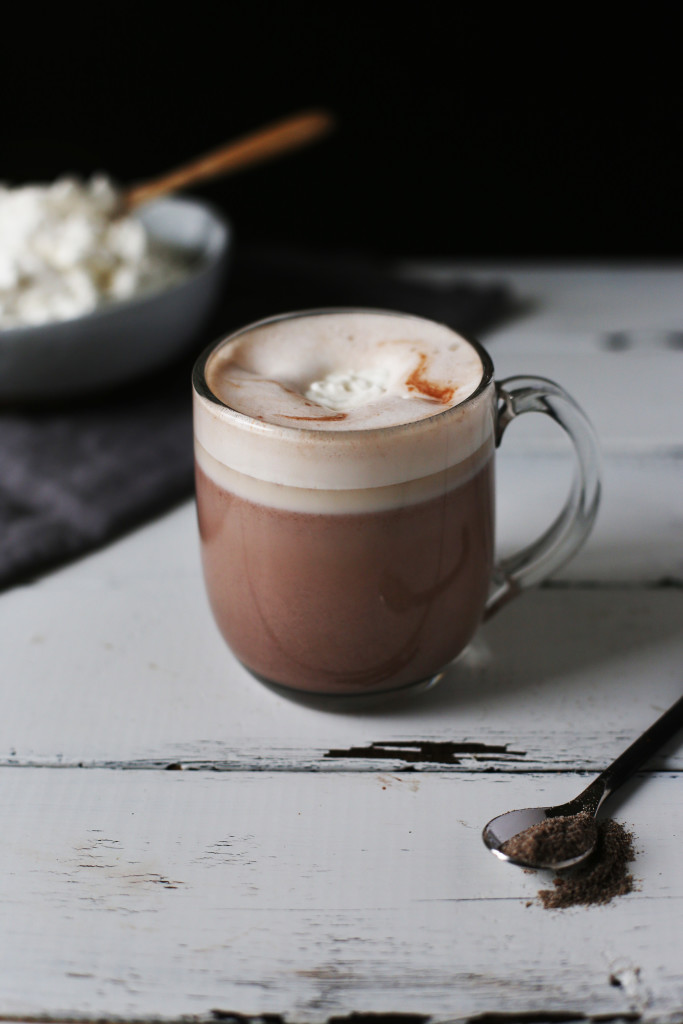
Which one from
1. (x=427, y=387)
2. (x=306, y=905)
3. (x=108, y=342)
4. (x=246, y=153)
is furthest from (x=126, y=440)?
(x=306, y=905)

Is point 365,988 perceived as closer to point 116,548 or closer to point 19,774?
point 19,774

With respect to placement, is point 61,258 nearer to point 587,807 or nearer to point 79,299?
point 79,299

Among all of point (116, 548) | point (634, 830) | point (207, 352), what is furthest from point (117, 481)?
point (634, 830)

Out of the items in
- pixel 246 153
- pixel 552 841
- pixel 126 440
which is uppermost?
pixel 246 153

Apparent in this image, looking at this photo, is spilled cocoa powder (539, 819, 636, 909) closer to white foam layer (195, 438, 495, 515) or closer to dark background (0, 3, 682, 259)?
white foam layer (195, 438, 495, 515)

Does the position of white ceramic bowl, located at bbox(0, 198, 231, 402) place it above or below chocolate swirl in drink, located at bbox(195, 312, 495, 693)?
below

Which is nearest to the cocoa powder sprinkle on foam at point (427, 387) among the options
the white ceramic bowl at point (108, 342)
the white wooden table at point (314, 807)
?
the white wooden table at point (314, 807)

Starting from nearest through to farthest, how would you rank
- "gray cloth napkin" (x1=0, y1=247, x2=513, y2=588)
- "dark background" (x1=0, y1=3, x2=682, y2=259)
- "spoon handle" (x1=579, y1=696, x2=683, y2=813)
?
1. "spoon handle" (x1=579, y1=696, x2=683, y2=813)
2. "gray cloth napkin" (x1=0, y1=247, x2=513, y2=588)
3. "dark background" (x1=0, y1=3, x2=682, y2=259)

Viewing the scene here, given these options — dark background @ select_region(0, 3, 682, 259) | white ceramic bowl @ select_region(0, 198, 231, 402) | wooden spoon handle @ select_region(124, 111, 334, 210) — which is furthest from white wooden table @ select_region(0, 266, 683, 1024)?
dark background @ select_region(0, 3, 682, 259)
